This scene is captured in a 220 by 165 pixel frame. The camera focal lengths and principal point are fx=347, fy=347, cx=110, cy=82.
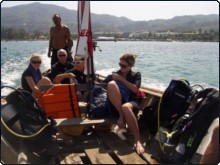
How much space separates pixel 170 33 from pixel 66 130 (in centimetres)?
6251

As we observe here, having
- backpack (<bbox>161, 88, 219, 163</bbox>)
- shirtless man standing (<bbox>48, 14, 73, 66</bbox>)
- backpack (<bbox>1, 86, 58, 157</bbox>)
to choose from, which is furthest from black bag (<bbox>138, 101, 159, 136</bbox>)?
shirtless man standing (<bbox>48, 14, 73, 66</bbox>)

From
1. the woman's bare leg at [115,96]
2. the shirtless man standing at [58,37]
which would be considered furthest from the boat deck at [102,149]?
the shirtless man standing at [58,37]

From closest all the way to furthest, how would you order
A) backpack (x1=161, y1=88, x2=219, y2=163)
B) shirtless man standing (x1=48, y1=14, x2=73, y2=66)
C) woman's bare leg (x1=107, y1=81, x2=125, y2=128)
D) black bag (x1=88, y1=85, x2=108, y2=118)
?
backpack (x1=161, y1=88, x2=219, y2=163) → woman's bare leg (x1=107, y1=81, x2=125, y2=128) → black bag (x1=88, y1=85, x2=108, y2=118) → shirtless man standing (x1=48, y1=14, x2=73, y2=66)

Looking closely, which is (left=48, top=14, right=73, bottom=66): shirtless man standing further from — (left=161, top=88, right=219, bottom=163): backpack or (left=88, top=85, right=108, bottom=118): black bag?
(left=161, top=88, right=219, bottom=163): backpack

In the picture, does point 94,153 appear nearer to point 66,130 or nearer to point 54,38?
point 66,130

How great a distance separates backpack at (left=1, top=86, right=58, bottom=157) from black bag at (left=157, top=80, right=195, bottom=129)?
129 cm

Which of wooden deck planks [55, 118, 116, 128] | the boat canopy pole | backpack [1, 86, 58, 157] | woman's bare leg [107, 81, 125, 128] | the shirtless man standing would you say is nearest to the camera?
backpack [1, 86, 58, 157]

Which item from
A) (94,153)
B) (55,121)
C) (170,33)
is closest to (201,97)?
(94,153)

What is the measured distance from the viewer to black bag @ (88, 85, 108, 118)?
4211mm

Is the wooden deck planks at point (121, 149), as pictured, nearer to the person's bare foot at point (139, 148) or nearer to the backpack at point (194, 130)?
the person's bare foot at point (139, 148)

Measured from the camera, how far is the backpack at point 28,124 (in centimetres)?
360

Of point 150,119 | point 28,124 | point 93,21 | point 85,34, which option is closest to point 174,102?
point 150,119

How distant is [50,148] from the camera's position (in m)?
3.67

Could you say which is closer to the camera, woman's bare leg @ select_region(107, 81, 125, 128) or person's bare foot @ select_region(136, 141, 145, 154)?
person's bare foot @ select_region(136, 141, 145, 154)
